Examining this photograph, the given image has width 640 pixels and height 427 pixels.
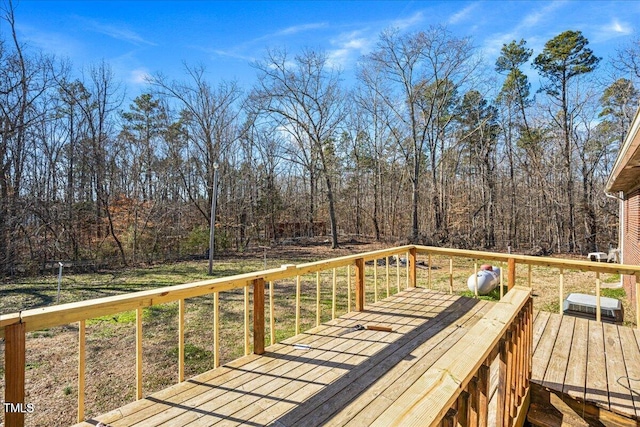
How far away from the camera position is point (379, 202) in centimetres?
1830

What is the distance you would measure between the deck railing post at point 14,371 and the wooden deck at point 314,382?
458 millimetres

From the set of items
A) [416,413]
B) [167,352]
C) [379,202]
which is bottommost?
[167,352]

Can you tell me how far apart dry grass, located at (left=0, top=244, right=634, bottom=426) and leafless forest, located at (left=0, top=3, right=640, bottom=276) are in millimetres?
3526

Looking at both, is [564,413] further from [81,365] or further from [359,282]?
[81,365]

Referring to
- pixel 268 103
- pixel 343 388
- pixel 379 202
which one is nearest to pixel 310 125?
pixel 268 103

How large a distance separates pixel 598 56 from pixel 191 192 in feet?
57.6

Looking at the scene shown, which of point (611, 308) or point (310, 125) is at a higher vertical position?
point (310, 125)

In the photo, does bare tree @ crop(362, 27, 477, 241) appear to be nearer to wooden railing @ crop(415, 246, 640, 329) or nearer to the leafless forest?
the leafless forest

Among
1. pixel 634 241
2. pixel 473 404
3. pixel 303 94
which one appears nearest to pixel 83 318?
pixel 473 404

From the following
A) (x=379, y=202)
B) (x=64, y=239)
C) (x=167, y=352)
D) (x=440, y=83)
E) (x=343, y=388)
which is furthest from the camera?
(x=379, y=202)

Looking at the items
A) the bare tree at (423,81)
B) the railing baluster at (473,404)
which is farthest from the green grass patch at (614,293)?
the railing baluster at (473,404)

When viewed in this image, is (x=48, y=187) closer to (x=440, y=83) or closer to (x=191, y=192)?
(x=191, y=192)

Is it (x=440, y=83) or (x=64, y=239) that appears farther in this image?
(x=440, y=83)

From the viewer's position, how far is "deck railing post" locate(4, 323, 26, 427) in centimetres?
143
